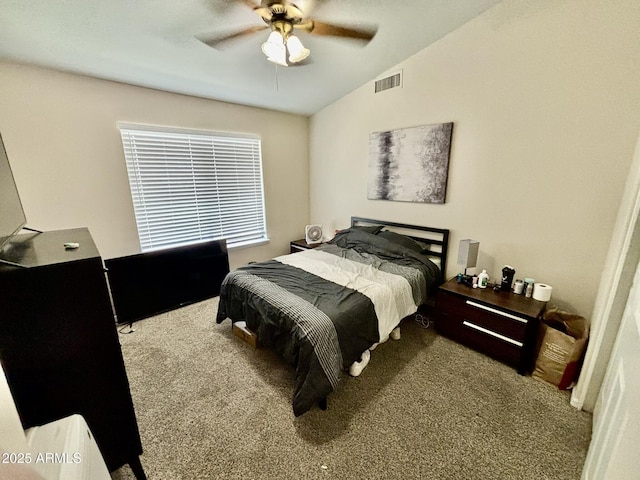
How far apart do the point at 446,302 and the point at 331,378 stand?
1.35 m

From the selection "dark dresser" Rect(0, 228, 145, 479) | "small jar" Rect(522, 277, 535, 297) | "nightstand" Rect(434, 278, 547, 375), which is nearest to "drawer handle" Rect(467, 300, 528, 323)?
"nightstand" Rect(434, 278, 547, 375)

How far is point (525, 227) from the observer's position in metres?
2.22

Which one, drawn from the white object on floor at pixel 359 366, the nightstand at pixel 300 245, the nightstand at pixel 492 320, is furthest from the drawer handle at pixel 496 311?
the nightstand at pixel 300 245

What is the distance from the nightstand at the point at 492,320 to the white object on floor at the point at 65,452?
8.00 ft

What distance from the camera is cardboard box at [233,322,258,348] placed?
7.56 feet

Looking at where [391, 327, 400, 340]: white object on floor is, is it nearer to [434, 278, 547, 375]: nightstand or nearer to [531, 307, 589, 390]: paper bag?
[434, 278, 547, 375]: nightstand

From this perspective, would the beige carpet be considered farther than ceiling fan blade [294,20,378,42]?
No

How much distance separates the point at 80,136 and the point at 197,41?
1.44m

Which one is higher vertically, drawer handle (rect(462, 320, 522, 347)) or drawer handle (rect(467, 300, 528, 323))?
drawer handle (rect(467, 300, 528, 323))

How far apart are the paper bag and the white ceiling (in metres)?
2.61

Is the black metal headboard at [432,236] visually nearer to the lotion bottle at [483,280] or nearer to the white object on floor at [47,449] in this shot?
the lotion bottle at [483,280]

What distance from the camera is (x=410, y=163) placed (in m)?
2.88

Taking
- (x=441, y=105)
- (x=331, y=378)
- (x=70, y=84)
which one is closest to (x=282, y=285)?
(x=331, y=378)

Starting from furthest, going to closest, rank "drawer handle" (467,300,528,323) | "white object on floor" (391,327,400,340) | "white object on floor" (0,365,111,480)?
"white object on floor" (391,327,400,340) < "drawer handle" (467,300,528,323) < "white object on floor" (0,365,111,480)
